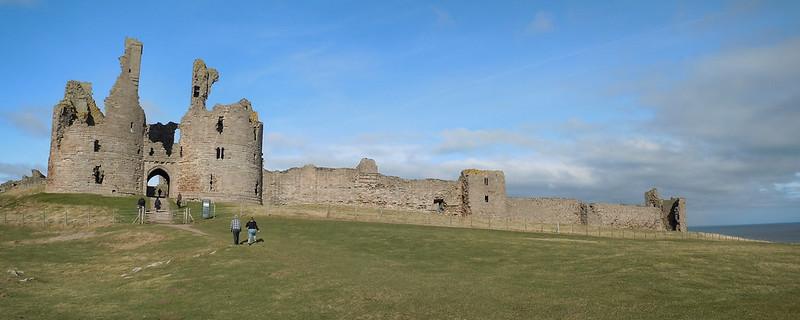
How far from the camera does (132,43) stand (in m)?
54.6

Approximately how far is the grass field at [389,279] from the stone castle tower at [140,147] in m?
20.1

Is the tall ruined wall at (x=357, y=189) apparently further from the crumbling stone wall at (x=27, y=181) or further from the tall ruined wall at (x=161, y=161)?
the crumbling stone wall at (x=27, y=181)

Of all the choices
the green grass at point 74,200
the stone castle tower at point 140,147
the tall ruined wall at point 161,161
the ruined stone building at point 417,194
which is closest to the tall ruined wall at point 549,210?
the ruined stone building at point 417,194

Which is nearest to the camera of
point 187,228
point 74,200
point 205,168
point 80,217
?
point 187,228

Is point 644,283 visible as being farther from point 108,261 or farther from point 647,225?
point 647,225

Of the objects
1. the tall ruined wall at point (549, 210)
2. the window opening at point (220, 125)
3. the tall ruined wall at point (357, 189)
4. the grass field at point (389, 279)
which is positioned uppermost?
the window opening at point (220, 125)

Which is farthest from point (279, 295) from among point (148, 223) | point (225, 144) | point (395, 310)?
point (225, 144)

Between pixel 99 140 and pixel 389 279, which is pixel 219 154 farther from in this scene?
pixel 389 279

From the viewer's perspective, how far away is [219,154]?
174 ft

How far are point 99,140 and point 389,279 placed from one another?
40.1 m

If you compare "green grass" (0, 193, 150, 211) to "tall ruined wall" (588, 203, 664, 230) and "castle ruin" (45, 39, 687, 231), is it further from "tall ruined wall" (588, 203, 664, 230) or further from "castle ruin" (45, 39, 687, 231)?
"tall ruined wall" (588, 203, 664, 230)

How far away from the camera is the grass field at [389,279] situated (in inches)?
616

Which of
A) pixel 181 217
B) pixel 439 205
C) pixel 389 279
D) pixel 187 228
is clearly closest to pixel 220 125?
pixel 181 217

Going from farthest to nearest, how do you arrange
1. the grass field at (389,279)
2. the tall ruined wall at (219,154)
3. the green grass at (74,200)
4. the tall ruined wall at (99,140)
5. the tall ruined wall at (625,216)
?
the tall ruined wall at (625,216) < the tall ruined wall at (219,154) < the tall ruined wall at (99,140) < the green grass at (74,200) < the grass field at (389,279)
